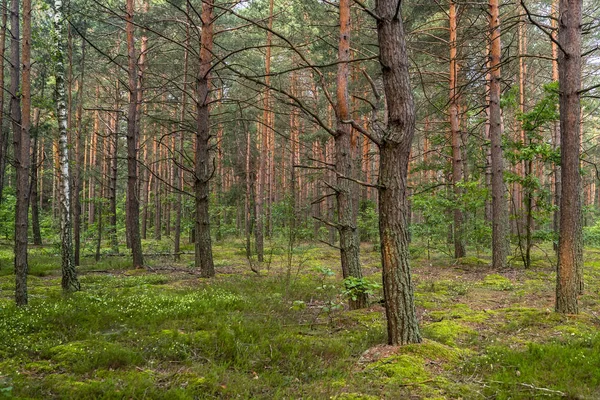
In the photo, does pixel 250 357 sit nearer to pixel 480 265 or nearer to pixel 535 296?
pixel 535 296

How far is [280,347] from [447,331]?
2.67m

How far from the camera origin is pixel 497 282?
10.1 metres

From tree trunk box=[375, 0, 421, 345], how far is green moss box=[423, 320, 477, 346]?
145 centimetres

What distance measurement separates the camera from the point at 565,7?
6.79 meters

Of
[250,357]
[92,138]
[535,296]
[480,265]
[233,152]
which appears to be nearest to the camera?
[250,357]

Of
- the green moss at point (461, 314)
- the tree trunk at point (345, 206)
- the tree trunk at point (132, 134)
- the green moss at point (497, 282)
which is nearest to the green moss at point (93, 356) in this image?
the tree trunk at point (345, 206)

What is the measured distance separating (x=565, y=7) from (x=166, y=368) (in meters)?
8.74

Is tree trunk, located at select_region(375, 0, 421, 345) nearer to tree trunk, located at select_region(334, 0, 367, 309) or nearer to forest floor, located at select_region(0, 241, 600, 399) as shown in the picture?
forest floor, located at select_region(0, 241, 600, 399)

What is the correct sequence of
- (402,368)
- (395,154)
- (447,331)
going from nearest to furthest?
(402,368) → (395,154) → (447,331)

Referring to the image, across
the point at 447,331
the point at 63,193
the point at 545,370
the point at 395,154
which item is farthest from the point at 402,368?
the point at 63,193

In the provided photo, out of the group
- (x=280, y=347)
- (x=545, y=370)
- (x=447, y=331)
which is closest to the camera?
(x=545, y=370)

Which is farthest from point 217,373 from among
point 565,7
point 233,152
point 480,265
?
point 233,152

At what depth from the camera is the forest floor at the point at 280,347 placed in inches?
153

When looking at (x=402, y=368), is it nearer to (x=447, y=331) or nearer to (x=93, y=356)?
(x=447, y=331)
